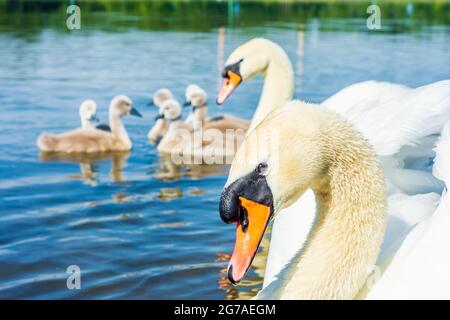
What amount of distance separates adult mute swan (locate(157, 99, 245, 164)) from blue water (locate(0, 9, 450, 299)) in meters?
0.21

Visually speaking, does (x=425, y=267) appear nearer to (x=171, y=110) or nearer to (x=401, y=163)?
(x=401, y=163)

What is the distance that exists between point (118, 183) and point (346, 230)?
454cm

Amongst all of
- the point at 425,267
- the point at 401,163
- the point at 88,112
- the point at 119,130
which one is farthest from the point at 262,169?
the point at 88,112

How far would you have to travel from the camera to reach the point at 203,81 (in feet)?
44.9

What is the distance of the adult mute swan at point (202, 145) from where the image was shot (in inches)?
342

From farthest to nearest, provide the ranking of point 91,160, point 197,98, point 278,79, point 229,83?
point 197,98 < point 91,160 < point 229,83 < point 278,79

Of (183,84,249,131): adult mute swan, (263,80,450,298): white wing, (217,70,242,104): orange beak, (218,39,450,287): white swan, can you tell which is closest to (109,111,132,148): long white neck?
(183,84,249,131): adult mute swan

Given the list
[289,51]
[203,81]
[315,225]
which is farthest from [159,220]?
[289,51]

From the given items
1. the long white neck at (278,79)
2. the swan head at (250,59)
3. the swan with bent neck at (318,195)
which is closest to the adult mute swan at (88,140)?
the swan head at (250,59)

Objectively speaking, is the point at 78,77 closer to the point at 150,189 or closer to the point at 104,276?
the point at 150,189

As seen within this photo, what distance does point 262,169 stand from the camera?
3195mm

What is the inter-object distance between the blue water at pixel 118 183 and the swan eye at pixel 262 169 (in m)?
2.05

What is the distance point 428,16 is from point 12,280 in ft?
98.6

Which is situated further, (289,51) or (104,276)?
(289,51)
